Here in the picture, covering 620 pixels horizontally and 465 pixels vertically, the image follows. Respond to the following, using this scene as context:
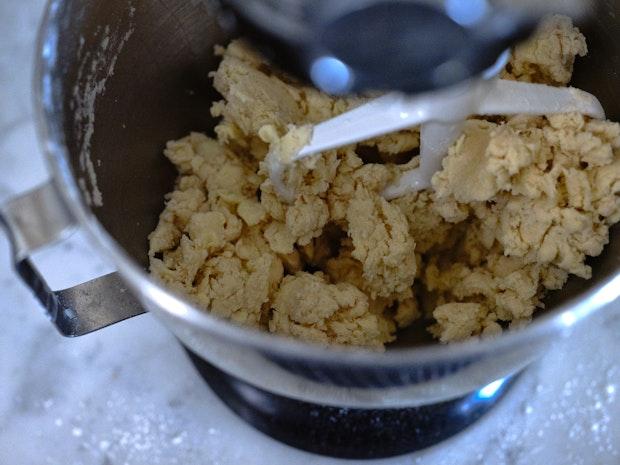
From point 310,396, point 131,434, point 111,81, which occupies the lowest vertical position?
point 131,434

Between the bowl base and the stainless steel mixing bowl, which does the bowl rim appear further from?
the bowl base

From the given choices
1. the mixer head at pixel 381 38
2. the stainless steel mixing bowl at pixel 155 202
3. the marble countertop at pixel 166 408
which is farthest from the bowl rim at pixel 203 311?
the marble countertop at pixel 166 408

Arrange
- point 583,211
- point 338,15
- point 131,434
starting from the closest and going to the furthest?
point 338,15 → point 583,211 → point 131,434

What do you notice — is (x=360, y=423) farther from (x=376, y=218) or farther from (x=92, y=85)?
(x=92, y=85)

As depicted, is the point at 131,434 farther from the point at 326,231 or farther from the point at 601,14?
the point at 601,14

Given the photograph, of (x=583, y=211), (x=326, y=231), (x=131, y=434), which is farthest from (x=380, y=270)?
(x=131, y=434)

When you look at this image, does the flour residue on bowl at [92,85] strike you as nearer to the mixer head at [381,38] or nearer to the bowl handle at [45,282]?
the bowl handle at [45,282]

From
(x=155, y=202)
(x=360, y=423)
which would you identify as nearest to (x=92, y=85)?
(x=155, y=202)
